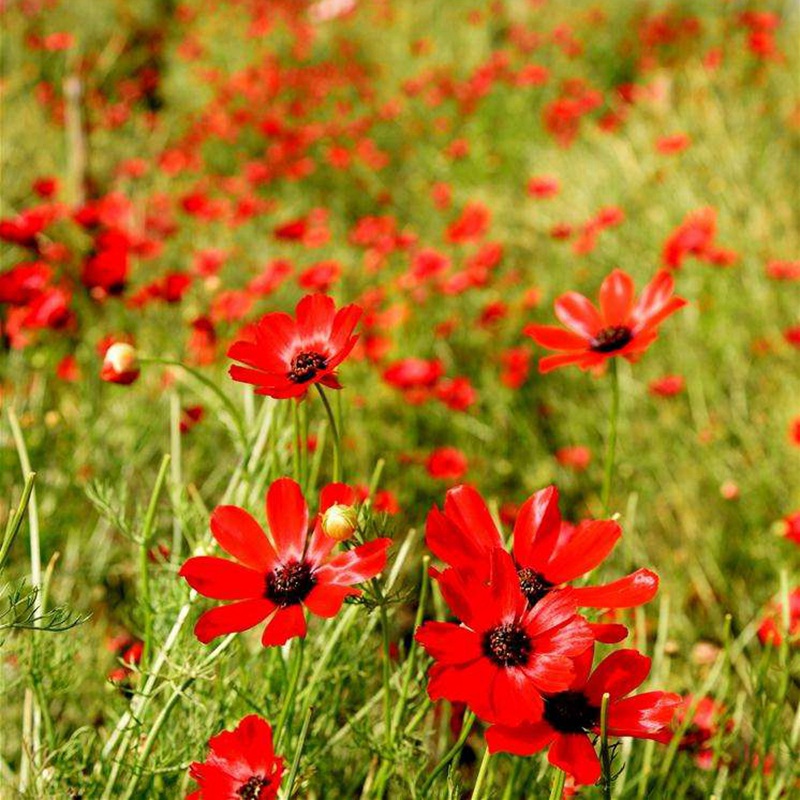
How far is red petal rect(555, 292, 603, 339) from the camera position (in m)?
0.93

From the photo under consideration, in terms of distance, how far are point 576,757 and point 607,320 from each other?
51 cm

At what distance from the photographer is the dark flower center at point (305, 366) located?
711mm

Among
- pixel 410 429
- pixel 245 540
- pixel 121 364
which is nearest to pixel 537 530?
pixel 245 540

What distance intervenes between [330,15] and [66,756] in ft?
17.7

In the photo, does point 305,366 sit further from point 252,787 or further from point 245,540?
point 252,787

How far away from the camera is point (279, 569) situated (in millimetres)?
667

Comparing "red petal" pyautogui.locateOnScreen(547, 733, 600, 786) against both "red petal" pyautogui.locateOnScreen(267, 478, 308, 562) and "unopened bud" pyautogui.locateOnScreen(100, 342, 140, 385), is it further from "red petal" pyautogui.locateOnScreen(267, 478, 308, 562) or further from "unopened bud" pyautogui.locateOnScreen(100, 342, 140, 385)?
"unopened bud" pyautogui.locateOnScreen(100, 342, 140, 385)

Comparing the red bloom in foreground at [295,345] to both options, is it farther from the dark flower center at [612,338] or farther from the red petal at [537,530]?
the dark flower center at [612,338]

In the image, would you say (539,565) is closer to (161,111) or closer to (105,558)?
(105,558)

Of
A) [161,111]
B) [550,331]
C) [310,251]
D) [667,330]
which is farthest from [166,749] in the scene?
[161,111]

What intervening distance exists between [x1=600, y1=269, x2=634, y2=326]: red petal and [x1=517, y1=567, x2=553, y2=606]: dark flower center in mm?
356

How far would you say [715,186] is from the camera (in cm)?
258

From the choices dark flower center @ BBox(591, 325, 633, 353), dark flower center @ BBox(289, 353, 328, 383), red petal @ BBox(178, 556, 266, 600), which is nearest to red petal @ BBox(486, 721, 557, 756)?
red petal @ BBox(178, 556, 266, 600)

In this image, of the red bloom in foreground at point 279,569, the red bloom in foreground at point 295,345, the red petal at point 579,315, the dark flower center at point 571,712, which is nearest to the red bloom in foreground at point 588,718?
the dark flower center at point 571,712
